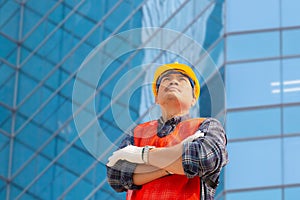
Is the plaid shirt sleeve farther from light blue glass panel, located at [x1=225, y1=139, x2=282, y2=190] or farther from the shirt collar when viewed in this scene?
light blue glass panel, located at [x1=225, y1=139, x2=282, y2=190]

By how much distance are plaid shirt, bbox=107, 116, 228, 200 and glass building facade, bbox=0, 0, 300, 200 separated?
52.8ft

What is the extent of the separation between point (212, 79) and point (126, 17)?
24.3m

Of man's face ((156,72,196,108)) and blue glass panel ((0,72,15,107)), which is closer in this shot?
man's face ((156,72,196,108))

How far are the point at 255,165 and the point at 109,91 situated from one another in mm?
5669

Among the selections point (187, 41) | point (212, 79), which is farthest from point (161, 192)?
point (187, 41)

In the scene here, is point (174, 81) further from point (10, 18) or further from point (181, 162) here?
point (10, 18)

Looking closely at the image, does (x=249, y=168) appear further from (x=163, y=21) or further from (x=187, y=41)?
(x=187, y=41)

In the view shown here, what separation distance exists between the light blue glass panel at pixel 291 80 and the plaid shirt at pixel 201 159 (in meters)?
20.9

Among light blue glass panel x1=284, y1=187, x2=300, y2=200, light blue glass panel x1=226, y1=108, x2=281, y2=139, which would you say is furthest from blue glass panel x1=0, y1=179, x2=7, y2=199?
light blue glass panel x1=284, y1=187, x2=300, y2=200

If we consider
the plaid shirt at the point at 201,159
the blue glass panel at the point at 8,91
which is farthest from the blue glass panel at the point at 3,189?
the plaid shirt at the point at 201,159

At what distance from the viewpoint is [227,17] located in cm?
3528

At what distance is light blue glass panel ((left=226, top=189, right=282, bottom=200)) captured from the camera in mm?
31844

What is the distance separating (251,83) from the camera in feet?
111

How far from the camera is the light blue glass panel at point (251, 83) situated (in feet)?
110
